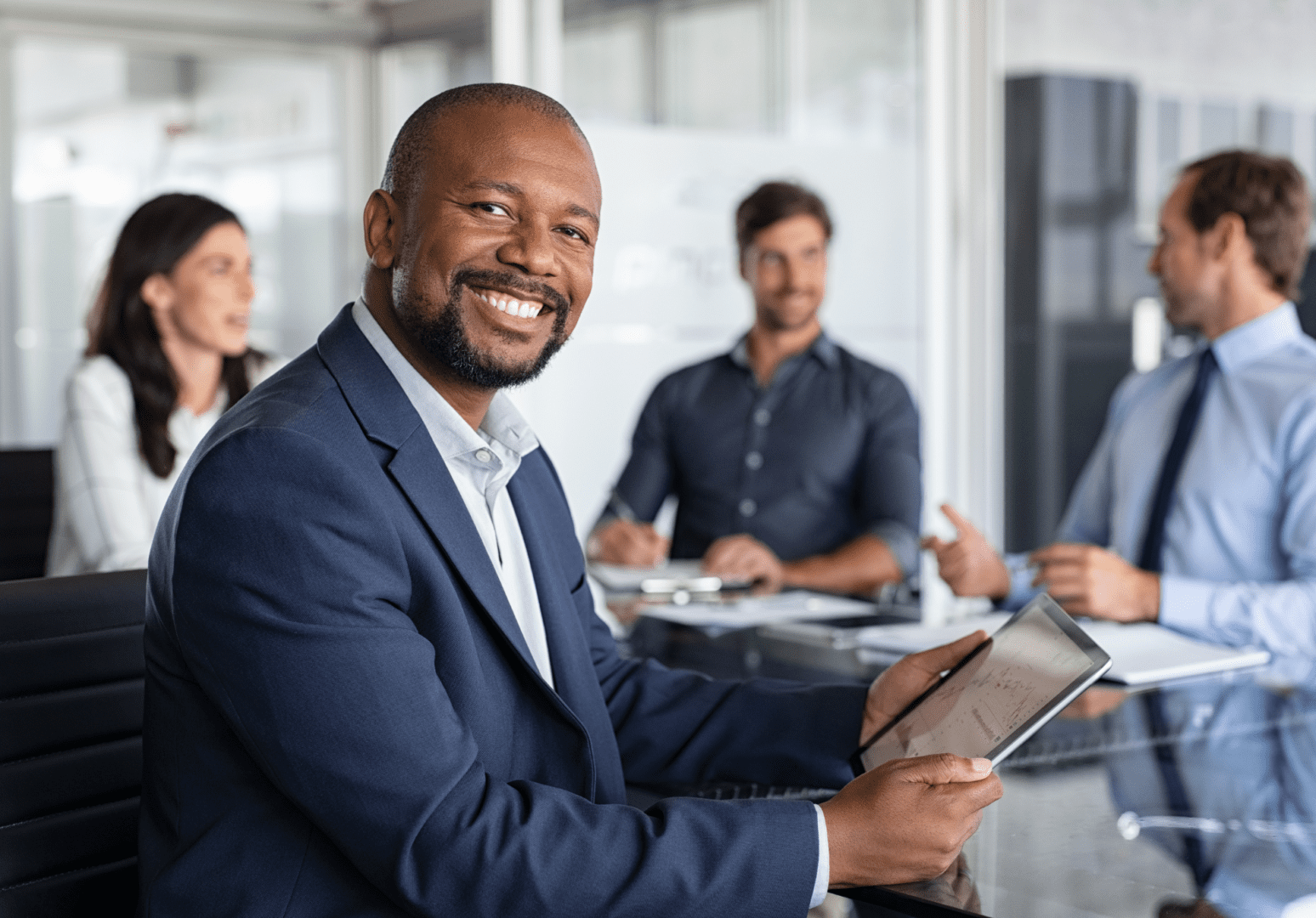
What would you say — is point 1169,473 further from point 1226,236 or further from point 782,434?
point 782,434

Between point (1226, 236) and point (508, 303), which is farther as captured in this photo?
point (1226, 236)

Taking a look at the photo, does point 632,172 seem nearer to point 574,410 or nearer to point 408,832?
point 574,410

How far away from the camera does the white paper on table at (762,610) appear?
2.42 m

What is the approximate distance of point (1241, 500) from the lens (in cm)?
256

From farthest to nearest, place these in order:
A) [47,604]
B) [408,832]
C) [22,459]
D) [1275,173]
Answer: [22,459]
[1275,173]
[47,604]
[408,832]

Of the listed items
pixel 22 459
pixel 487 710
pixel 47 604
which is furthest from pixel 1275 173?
pixel 22 459

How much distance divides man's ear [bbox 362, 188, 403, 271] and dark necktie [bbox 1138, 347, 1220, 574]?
1.83 m

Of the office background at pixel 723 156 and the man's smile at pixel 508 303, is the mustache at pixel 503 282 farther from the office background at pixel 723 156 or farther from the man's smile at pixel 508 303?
the office background at pixel 723 156

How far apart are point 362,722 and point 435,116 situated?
56 centimetres

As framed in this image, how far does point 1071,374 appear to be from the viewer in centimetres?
518

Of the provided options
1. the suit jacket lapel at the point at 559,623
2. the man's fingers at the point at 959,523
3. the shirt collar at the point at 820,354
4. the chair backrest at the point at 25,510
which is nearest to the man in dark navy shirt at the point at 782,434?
the shirt collar at the point at 820,354

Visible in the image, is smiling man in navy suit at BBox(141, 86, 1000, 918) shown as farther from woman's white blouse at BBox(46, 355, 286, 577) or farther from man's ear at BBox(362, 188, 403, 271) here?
woman's white blouse at BBox(46, 355, 286, 577)

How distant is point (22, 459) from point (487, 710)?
2640mm

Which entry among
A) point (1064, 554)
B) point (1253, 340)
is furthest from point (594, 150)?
point (1064, 554)
